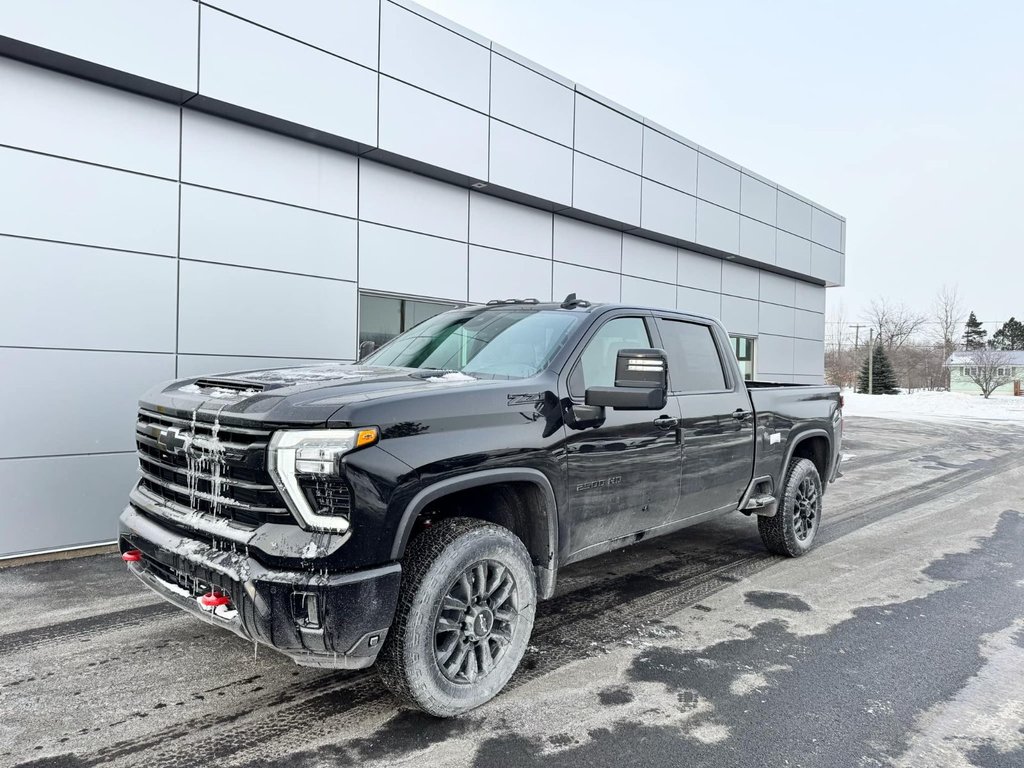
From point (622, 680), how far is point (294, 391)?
227 centimetres

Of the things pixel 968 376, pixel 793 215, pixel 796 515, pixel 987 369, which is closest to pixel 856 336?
pixel 968 376

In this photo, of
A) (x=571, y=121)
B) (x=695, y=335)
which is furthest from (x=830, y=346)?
(x=695, y=335)

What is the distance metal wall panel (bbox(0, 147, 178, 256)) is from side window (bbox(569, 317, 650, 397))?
509 cm

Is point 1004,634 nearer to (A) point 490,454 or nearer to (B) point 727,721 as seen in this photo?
(B) point 727,721

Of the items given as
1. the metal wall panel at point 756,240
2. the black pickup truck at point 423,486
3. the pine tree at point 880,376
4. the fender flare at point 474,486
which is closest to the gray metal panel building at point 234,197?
the black pickup truck at point 423,486

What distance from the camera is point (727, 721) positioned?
322 cm

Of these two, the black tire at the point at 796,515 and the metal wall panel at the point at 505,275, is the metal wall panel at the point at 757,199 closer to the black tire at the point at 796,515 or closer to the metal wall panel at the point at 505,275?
the metal wall panel at the point at 505,275

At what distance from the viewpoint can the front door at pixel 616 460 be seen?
3832mm

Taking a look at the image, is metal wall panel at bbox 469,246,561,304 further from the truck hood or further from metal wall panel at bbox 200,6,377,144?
the truck hood

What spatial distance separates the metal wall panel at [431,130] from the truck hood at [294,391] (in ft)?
19.4

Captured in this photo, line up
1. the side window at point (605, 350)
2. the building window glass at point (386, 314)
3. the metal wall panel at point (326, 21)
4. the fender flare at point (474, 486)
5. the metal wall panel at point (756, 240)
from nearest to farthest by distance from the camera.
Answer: the fender flare at point (474, 486)
the side window at point (605, 350)
the metal wall panel at point (326, 21)
the building window glass at point (386, 314)
the metal wall panel at point (756, 240)

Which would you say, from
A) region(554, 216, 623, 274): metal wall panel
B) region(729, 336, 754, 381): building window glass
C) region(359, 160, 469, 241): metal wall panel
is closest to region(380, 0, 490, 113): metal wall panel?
region(359, 160, 469, 241): metal wall panel

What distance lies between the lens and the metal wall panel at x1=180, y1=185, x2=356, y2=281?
7.33 m

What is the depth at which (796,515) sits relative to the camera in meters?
6.08
